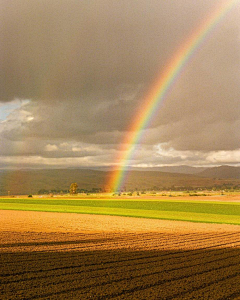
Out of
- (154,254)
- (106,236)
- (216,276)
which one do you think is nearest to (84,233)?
(106,236)

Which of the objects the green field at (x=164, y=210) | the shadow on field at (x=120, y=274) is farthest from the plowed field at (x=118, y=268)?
the green field at (x=164, y=210)

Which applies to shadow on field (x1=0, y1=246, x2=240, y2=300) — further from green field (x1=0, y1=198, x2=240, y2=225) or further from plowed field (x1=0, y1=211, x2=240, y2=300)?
green field (x1=0, y1=198, x2=240, y2=225)

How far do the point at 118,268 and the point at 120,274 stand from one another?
1080mm

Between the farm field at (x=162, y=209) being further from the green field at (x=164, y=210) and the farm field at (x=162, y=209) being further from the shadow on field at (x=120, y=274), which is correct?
the shadow on field at (x=120, y=274)

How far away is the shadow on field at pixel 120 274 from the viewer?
1153 centimetres

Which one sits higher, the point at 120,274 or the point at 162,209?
the point at 162,209

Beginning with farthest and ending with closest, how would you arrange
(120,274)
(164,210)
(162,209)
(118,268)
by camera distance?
(162,209) < (164,210) < (118,268) < (120,274)

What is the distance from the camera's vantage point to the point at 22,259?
661 inches

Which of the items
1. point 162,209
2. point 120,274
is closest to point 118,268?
point 120,274

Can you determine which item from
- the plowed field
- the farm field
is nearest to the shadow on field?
the plowed field

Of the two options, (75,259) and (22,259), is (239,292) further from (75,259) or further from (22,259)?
(22,259)

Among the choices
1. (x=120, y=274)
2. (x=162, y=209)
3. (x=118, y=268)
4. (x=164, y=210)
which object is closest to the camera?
(x=120, y=274)

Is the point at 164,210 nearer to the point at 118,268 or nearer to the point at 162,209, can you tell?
the point at 162,209

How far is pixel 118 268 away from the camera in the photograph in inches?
596
